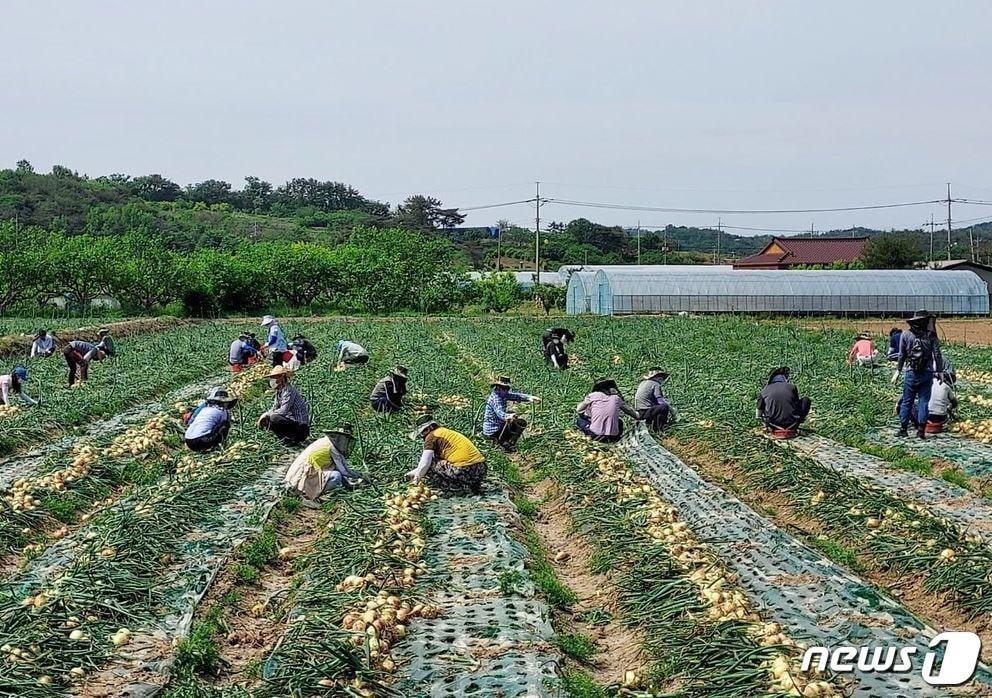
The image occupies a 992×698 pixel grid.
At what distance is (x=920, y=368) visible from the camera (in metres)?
15.3

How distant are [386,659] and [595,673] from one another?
1.61m

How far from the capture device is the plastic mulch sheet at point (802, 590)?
7.30 meters

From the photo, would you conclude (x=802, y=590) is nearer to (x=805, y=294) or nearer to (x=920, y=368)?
(x=920, y=368)

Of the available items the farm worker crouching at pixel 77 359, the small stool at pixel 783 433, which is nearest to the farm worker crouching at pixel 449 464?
the small stool at pixel 783 433

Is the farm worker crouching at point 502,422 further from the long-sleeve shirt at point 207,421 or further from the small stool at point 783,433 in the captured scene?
the long-sleeve shirt at point 207,421

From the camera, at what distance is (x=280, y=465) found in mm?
14438

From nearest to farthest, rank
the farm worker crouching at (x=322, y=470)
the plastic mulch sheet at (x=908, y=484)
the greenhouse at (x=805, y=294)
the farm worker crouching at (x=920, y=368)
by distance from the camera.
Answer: the plastic mulch sheet at (x=908, y=484), the farm worker crouching at (x=322, y=470), the farm worker crouching at (x=920, y=368), the greenhouse at (x=805, y=294)

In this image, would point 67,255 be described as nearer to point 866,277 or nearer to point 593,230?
point 866,277

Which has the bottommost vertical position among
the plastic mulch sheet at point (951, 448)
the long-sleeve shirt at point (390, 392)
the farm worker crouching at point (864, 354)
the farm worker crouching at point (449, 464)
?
the plastic mulch sheet at point (951, 448)

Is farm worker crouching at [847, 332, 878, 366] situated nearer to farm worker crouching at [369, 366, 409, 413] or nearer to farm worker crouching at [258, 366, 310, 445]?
farm worker crouching at [369, 366, 409, 413]

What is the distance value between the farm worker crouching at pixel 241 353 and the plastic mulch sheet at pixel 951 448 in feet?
51.3

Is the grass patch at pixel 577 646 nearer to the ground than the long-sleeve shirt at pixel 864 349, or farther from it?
nearer to the ground

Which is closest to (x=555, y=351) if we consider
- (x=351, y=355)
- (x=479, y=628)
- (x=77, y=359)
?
(x=351, y=355)

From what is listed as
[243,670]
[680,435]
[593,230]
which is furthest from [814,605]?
[593,230]
